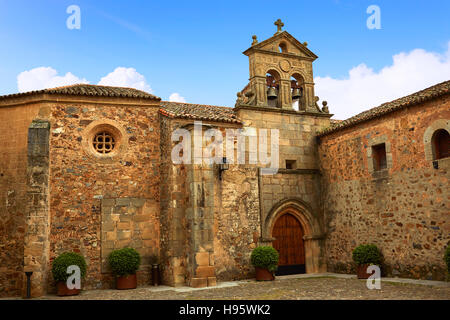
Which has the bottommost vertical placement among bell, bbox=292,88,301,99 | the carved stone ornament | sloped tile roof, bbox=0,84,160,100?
sloped tile roof, bbox=0,84,160,100

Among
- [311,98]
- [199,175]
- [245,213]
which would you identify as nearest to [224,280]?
[245,213]

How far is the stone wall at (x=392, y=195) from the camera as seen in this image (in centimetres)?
1223

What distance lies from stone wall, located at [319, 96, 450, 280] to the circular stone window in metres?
8.16

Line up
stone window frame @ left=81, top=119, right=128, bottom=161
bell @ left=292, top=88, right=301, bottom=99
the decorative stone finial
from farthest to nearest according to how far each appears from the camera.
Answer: the decorative stone finial → bell @ left=292, top=88, right=301, bottom=99 → stone window frame @ left=81, top=119, right=128, bottom=161

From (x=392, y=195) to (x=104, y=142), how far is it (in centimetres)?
971

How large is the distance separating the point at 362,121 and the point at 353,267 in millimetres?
5189

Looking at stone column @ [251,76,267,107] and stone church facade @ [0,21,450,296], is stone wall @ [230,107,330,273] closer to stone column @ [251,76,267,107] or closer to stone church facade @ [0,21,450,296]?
stone church facade @ [0,21,450,296]

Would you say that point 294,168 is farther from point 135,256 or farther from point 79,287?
point 79,287

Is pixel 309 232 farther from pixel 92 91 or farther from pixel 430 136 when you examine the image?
pixel 92 91

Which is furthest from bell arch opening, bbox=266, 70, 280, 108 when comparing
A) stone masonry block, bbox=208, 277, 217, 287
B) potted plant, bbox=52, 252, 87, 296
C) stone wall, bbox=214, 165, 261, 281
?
potted plant, bbox=52, 252, 87, 296

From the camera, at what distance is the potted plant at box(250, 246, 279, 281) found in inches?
556

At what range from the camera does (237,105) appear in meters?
16.0

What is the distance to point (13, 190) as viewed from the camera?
1347cm

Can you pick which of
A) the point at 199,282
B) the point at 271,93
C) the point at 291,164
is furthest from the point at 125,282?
the point at 271,93
